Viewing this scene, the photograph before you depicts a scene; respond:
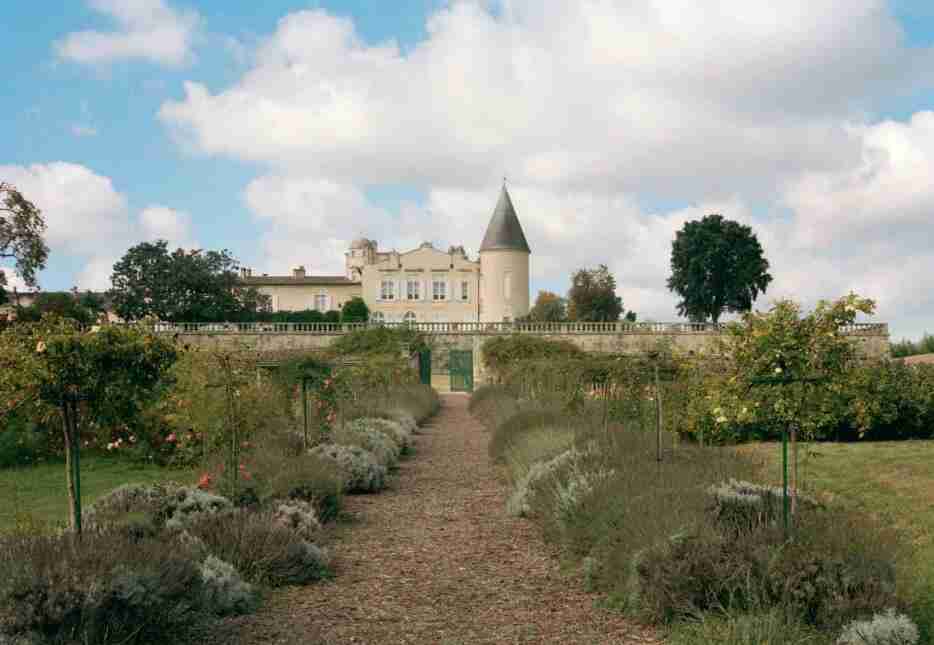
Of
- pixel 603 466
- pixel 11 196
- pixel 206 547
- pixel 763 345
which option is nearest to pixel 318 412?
pixel 603 466

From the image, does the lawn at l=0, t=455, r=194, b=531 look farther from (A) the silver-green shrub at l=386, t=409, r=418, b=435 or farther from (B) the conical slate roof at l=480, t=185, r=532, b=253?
(B) the conical slate roof at l=480, t=185, r=532, b=253

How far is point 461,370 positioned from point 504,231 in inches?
1124

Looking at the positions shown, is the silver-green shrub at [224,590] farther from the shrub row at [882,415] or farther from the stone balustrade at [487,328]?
the stone balustrade at [487,328]

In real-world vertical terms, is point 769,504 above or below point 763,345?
below

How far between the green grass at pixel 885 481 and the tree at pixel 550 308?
57937 mm

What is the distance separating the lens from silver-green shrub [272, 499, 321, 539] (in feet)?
24.6

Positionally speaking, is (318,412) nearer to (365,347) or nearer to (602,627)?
(602,627)

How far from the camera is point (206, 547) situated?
20.9ft

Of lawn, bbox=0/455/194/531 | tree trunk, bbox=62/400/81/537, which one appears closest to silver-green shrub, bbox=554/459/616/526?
tree trunk, bbox=62/400/81/537

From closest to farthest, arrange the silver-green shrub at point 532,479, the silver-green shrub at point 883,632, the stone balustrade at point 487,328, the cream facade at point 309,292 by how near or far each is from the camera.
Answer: the silver-green shrub at point 883,632
the silver-green shrub at point 532,479
the stone balustrade at point 487,328
the cream facade at point 309,292

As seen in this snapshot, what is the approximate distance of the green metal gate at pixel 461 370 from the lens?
39.0 meters

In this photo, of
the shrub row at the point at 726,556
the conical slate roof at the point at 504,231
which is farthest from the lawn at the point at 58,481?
the conical slate roof at the point at 504,231

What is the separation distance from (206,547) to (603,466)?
3522 mm

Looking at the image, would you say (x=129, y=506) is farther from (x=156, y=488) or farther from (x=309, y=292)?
(x=309, y=292)
